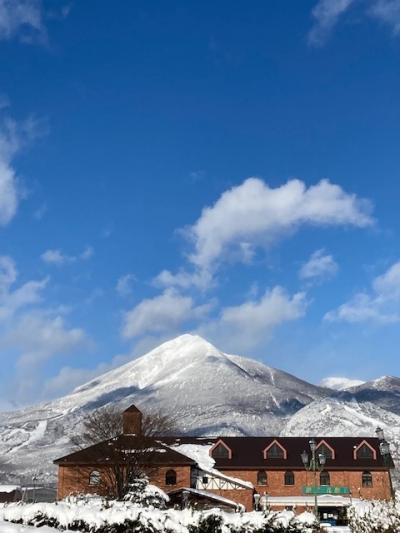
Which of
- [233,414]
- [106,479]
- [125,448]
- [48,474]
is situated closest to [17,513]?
[125,448]

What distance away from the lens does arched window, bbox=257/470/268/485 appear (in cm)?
6356

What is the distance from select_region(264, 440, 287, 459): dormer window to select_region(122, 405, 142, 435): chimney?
47.6 feet

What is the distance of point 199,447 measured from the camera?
2694 inches

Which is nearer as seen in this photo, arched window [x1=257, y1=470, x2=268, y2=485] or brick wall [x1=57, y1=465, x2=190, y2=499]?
brick wall [x1=57, y1=465, x2=190, y2=499]

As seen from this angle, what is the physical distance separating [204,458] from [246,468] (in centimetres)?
465

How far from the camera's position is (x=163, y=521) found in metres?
17.3

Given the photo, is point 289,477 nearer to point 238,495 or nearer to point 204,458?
point 238,495

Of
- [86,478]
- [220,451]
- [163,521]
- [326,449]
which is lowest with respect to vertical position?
[163,521]

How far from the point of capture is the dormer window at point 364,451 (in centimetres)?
6444

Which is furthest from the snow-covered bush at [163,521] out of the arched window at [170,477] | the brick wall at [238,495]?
the brick wall at [238,495]

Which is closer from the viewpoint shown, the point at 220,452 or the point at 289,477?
the point at 289,477

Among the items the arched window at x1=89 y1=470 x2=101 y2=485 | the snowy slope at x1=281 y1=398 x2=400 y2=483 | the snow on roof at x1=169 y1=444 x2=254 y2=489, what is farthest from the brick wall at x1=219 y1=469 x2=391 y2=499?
the snowy slope at x1=281 y1=398 x2=400 y2=483

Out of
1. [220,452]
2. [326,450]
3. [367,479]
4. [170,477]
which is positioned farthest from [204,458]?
[367,479]

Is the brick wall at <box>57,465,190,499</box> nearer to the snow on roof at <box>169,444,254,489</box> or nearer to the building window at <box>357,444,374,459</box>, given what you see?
the snow on roof at <box>169,444,254,489</box>
